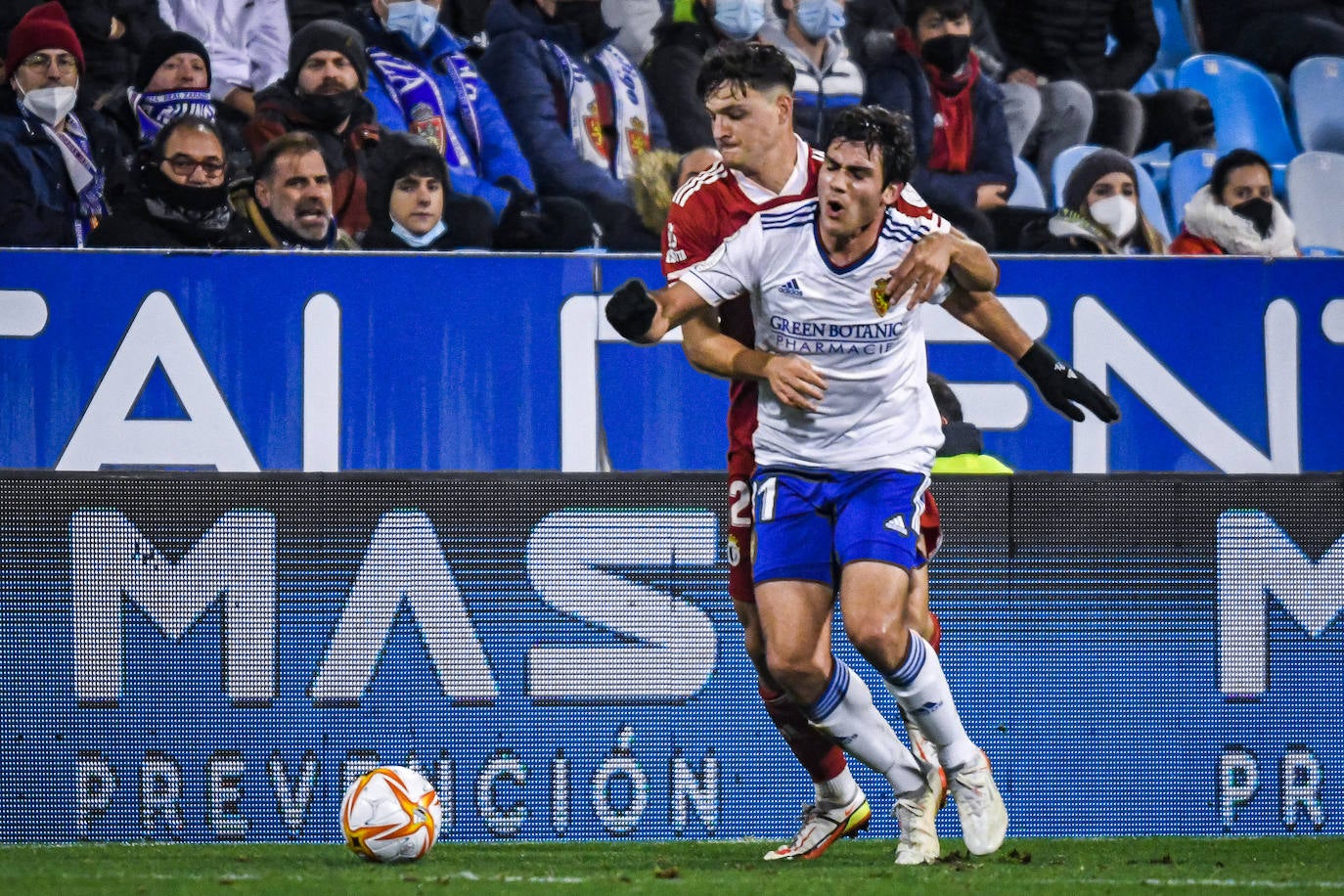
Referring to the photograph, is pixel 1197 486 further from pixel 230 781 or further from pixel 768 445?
pixel 230 781

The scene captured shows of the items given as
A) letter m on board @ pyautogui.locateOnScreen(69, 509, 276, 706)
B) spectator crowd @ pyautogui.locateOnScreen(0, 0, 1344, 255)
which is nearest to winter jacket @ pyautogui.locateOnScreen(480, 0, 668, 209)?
spectator crowd @ pyautogui.locateOnScreen(0, 0, 1344, 255)

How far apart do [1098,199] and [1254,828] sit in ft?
15.4

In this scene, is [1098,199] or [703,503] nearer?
[703,503]

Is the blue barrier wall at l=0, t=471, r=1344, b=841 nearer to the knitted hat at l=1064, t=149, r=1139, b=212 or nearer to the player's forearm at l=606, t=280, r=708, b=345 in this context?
the player's forearm at l=606, t=280, r=708, b=345

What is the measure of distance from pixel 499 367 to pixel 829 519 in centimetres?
364

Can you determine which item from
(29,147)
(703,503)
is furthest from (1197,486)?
(29,147)

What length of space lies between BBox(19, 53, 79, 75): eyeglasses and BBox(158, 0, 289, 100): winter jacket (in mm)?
715

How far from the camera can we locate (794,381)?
4.89 m

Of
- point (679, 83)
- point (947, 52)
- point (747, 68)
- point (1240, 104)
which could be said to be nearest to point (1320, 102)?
point (1240, 104)

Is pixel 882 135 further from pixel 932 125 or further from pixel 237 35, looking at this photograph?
pixel 237 35

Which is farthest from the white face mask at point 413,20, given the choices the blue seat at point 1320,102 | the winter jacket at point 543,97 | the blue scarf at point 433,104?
the blue seat at point 1320,102

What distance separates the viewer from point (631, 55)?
10070 mm

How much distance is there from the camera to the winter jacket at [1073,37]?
11094mm

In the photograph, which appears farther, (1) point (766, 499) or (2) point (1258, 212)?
(2) point (1258, 212)
